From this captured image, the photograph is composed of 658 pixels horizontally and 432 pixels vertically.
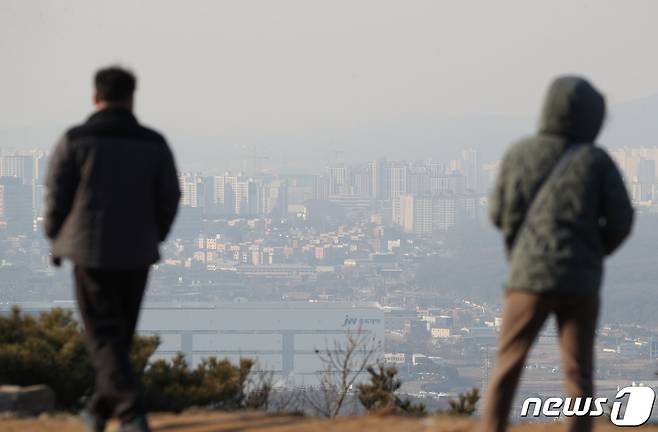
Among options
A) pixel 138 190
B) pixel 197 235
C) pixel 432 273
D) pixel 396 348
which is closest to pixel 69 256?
pixel 138 190

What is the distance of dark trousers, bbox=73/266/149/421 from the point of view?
5.48 m

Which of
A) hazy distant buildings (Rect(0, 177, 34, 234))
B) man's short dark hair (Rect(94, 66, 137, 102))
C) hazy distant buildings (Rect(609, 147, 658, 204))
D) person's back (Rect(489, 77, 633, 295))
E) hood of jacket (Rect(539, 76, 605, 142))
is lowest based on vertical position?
hazy distant buildings (Rect(0, 177, 34, 234))

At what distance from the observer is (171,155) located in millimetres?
5727

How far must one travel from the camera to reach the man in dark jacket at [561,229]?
5.12m

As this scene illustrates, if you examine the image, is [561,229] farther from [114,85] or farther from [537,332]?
[114,85]

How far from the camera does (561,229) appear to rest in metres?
5.12

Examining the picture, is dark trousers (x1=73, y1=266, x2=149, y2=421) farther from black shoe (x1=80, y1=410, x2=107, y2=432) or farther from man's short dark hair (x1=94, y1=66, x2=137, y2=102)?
man's short dark hair (x1=94, y1=66, x2=137, y2=102)

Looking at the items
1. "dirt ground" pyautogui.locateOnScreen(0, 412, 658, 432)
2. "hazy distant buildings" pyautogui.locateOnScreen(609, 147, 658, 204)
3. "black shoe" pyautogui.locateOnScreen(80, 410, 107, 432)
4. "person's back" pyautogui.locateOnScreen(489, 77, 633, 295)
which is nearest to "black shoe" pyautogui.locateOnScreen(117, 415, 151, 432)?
"black shoe" pyautogui.locateOnScreen(80, 410, 107, 432)

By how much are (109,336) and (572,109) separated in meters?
1.99

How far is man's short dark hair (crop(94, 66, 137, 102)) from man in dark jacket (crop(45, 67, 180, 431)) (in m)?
0.09

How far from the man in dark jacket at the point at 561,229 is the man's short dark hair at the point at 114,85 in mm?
1569

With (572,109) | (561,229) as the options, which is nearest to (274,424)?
(561,229)

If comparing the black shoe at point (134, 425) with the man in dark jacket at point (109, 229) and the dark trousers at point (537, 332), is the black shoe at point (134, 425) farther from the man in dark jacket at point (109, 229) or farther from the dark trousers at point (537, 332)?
the dark trousers at point (537, 332)

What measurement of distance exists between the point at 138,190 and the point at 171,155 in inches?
8.9
